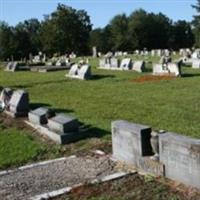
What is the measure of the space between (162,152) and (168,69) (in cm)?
1901

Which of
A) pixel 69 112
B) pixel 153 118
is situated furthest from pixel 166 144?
pixel 69 112

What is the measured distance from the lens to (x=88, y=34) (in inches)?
2776

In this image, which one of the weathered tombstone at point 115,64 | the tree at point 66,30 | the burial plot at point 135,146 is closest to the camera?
the burial plot at point 135,146

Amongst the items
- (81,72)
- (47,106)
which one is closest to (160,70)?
(81,72)

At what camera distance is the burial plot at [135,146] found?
7312 millimetres

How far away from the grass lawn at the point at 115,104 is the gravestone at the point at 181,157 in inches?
107

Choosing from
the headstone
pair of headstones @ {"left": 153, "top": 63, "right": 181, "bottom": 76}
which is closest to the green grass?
the headstone

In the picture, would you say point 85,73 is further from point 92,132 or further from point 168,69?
point 92,132

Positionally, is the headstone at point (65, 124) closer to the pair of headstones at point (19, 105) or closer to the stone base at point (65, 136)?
the stone base at point (65, 136)

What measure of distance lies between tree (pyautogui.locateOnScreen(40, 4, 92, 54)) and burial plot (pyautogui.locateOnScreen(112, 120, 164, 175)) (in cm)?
6018

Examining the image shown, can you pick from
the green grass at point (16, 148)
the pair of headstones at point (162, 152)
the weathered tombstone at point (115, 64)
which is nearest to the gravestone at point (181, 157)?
the pair of headstones at point (162, 152)

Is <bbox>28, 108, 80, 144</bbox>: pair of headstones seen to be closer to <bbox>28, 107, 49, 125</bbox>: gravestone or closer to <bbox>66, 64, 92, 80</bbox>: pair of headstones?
<bbox>28, 107, 49, 125</bbox>: gravestone

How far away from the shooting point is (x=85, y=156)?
28.7ft

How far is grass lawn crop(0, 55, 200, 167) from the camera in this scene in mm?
10273
